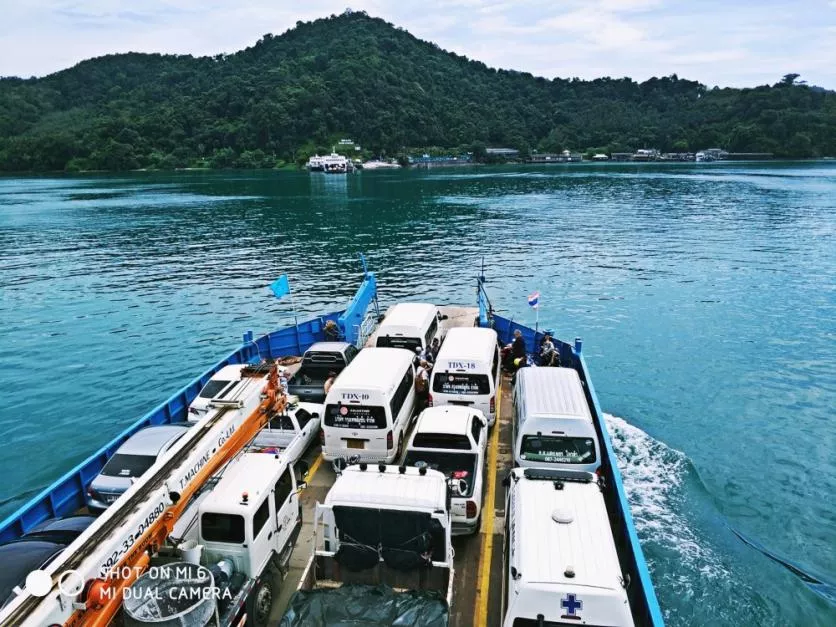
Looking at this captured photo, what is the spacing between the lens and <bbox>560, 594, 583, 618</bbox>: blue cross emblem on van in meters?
6.93

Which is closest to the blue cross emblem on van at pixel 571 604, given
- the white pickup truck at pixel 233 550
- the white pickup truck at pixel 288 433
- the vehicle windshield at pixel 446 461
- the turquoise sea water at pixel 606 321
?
the vehicle windshield at pixel 446 461

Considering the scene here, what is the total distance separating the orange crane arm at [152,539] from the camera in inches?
250

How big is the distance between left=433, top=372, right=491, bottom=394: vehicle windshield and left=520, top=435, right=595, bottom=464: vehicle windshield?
91.9 inches

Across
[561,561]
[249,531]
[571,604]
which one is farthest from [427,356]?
[571,604]

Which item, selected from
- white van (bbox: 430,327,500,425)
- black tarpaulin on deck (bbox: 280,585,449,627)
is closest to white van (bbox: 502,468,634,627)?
black tarpaulin on deck (bbox: 280,585,449,627)

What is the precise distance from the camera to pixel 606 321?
1294 inches

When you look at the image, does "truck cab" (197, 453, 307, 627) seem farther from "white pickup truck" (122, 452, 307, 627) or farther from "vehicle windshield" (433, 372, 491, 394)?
"vehicle windshield" (433, 372, 491, 394)

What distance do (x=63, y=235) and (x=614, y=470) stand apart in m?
68.6

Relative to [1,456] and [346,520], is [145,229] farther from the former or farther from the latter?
[346,520]

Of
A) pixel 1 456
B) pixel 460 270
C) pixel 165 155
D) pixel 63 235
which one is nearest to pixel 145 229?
pixel 63 235

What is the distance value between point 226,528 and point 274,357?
1306 centimetres

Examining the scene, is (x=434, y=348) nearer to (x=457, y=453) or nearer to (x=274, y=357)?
(x=274, y=357)

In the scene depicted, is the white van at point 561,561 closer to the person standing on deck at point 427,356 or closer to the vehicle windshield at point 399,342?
the person standing on deck at point 427,356

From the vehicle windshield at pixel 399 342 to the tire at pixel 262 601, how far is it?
355 inches
